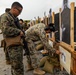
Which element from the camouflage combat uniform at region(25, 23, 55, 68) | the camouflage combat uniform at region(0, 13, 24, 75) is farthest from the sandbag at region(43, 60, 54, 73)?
the camouflage combat uniform at region(0, 13, 24, 75)

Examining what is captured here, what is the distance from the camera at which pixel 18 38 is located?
4430 millimetres

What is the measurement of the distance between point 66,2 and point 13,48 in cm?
170

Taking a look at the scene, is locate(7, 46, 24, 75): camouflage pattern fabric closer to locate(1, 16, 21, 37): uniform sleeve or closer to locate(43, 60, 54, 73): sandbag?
locate(1, 16, 21, 37): uniform sleeve

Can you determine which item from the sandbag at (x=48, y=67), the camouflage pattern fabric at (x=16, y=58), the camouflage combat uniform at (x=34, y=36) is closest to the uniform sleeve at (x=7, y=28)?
the camouflage pattern fabric at (x=16, y=58)

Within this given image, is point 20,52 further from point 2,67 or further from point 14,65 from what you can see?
point 2,67

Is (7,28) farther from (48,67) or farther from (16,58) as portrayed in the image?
(48,67)

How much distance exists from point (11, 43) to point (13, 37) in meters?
0.13

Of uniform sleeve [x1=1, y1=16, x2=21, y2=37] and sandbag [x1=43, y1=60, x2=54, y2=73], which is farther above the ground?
uniform sleeve [x1=1, y1=16, x2=21, y2=37]

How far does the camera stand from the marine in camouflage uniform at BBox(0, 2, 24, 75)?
4.24 metres

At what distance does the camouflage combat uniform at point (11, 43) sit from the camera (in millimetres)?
4230

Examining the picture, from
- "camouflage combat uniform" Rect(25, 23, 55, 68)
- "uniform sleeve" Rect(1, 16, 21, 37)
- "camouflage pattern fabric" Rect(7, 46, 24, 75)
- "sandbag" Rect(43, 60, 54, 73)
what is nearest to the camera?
"uniform sleeve" Rect(1, 16, 21, 37)

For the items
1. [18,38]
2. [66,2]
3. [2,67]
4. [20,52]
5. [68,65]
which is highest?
[66,2]

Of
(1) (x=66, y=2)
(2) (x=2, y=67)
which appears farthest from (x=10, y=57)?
(2) (x=2, y=67)

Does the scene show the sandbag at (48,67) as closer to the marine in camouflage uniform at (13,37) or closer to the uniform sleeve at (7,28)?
the marine in camouflage uniform at (13,37)
